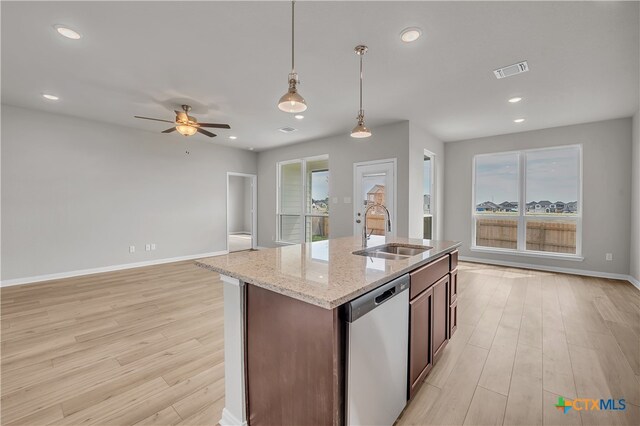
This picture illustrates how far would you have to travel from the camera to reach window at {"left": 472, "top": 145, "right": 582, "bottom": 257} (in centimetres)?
506

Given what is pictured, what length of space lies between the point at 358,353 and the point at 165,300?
10.7 feet

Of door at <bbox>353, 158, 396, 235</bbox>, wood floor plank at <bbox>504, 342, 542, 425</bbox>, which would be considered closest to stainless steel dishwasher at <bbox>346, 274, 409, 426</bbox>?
wood floor plank at <bbox>504, 342, 542, 425</bbox>

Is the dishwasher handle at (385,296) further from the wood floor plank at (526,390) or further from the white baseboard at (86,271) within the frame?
the white baseboard at (86,271)

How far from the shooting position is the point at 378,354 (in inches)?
53.4

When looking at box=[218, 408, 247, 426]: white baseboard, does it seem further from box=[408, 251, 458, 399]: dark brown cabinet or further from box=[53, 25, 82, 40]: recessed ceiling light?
box=[53, 25, 82, 40]: recessed ceiling light

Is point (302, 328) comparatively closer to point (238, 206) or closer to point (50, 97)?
point (50, 97)

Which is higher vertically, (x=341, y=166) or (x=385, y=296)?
(x=341, y=166)

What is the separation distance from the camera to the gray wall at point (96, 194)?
4.29 meters

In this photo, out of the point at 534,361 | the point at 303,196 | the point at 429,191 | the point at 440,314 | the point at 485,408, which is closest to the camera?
the point at 485,408

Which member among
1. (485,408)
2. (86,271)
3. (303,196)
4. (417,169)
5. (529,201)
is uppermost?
(417,169)

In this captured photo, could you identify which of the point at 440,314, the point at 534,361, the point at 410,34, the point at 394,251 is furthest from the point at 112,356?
the point at 410,34

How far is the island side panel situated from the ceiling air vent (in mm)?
3245

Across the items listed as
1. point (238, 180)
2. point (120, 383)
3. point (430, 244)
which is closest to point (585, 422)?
point (430, 244)

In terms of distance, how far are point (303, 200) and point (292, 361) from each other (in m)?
5.60
